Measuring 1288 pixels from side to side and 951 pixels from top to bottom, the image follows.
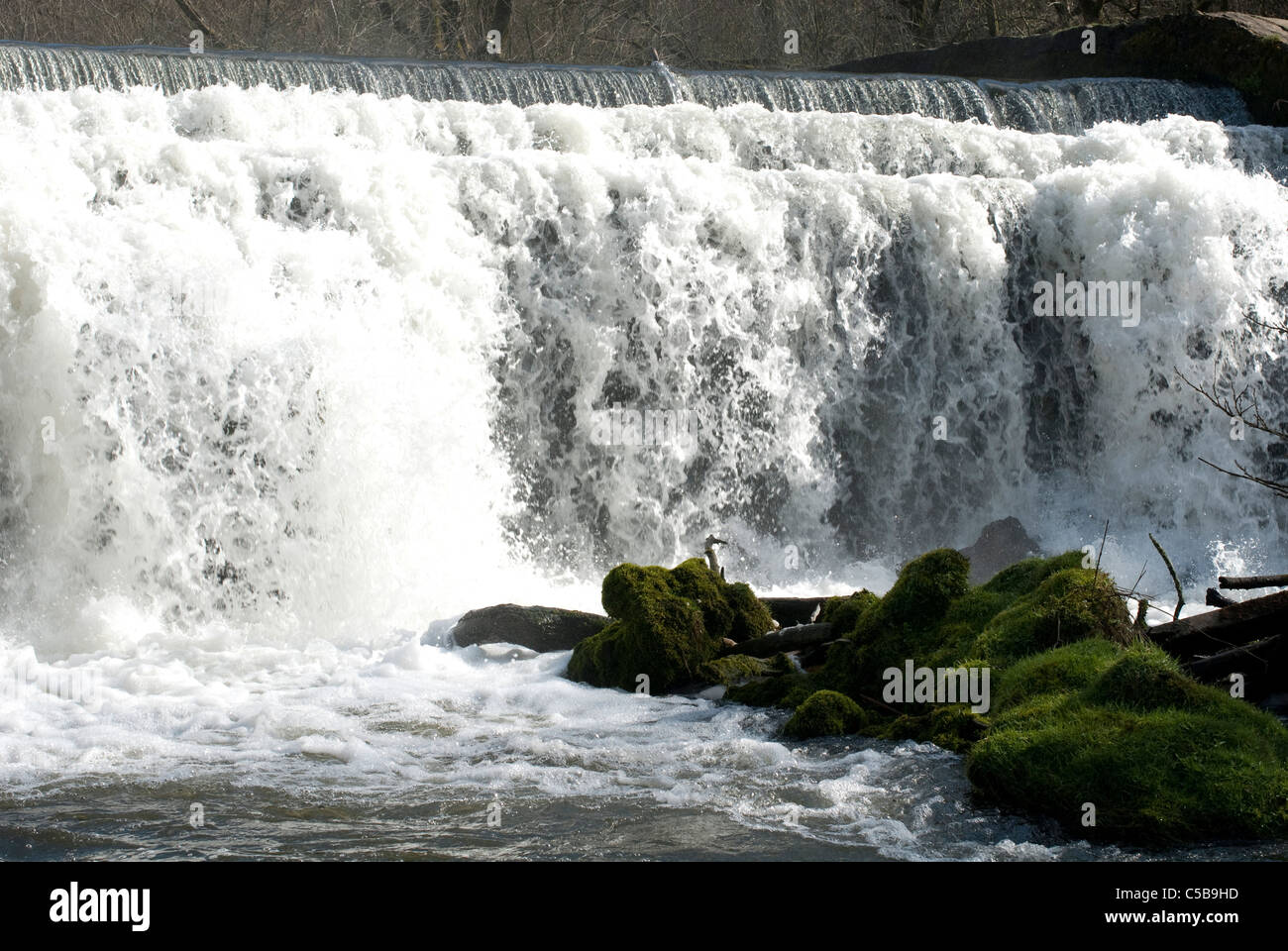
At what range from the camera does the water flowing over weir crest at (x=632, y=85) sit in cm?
1644

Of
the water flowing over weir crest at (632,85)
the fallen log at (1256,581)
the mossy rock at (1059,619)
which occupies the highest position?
→ the water flowing over weir crest at (632,85)

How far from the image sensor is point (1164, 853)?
5.60 meters

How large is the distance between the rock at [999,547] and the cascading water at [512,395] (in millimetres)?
246

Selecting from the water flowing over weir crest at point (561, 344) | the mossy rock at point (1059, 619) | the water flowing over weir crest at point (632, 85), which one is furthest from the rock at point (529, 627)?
the water flowing over weir crest at point (632, 85)

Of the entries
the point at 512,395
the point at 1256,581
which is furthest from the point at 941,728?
the point at 512,395

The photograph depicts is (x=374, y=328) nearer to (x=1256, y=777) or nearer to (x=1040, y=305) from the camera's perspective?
(x=1040, y=305)

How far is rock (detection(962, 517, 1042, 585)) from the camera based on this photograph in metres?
13.3

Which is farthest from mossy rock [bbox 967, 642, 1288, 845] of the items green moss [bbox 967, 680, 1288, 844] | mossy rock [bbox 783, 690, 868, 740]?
mossy rock [bbox 783, 690, 868, 740]

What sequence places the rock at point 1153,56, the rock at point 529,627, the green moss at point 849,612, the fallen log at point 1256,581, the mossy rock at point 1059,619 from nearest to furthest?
the fallen log at point 1256,581 → the mossy rock at point 1059,619 → the green moss at point 849,612 → the rock at point 529,627 → the rock at point 1153,56

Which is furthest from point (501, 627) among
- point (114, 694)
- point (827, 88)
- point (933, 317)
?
point (827, 88)

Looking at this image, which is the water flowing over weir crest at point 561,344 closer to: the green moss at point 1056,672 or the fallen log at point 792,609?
the fallen log at point 792,609

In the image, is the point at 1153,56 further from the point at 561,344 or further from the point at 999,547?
the point at 561,344

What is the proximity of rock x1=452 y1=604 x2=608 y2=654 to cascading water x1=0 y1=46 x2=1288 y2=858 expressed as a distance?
0.76ft

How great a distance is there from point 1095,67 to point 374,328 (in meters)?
14.4
